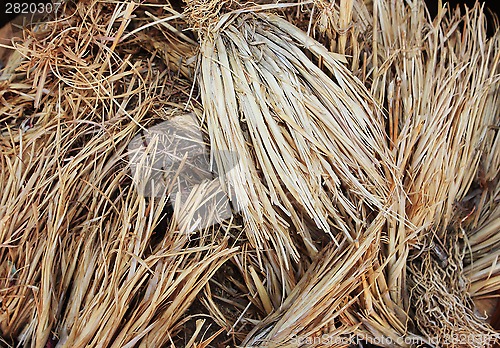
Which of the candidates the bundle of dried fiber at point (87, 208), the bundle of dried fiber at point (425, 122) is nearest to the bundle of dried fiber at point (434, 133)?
the bundle of dried fiber at point (425, 122)

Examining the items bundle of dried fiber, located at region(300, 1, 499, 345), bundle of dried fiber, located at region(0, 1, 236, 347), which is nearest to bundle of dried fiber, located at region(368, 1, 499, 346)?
bundle of dried fiber, located at region(300, 1, 499, 345)

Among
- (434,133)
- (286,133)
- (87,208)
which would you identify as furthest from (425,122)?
(87,208)

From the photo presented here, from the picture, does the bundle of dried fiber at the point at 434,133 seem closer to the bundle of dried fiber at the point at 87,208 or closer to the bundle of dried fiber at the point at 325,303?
the bundle of dried fiber at the point at 325,303

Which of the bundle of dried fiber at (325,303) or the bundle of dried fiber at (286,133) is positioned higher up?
the bundle of dried fiber at (286,133)

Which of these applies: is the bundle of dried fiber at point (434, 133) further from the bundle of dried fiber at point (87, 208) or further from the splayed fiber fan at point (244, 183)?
the bundle of dried fiber at point (87, 208)

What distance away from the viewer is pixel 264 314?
62 cm

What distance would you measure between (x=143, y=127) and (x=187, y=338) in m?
0.25

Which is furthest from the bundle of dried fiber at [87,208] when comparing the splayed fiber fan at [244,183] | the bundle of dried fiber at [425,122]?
the bundle of dried fiber at [425,122]

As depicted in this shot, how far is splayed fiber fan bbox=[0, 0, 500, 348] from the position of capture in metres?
0.57

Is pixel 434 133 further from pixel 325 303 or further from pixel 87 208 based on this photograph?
pixel 87 208

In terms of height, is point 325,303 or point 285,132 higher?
point 285,132

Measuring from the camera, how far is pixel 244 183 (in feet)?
1.90

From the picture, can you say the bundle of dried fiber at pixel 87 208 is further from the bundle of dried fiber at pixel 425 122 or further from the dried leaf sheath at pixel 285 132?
the bundle of dried fiber at pixel 425 122

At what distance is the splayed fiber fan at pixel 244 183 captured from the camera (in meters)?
0.57
